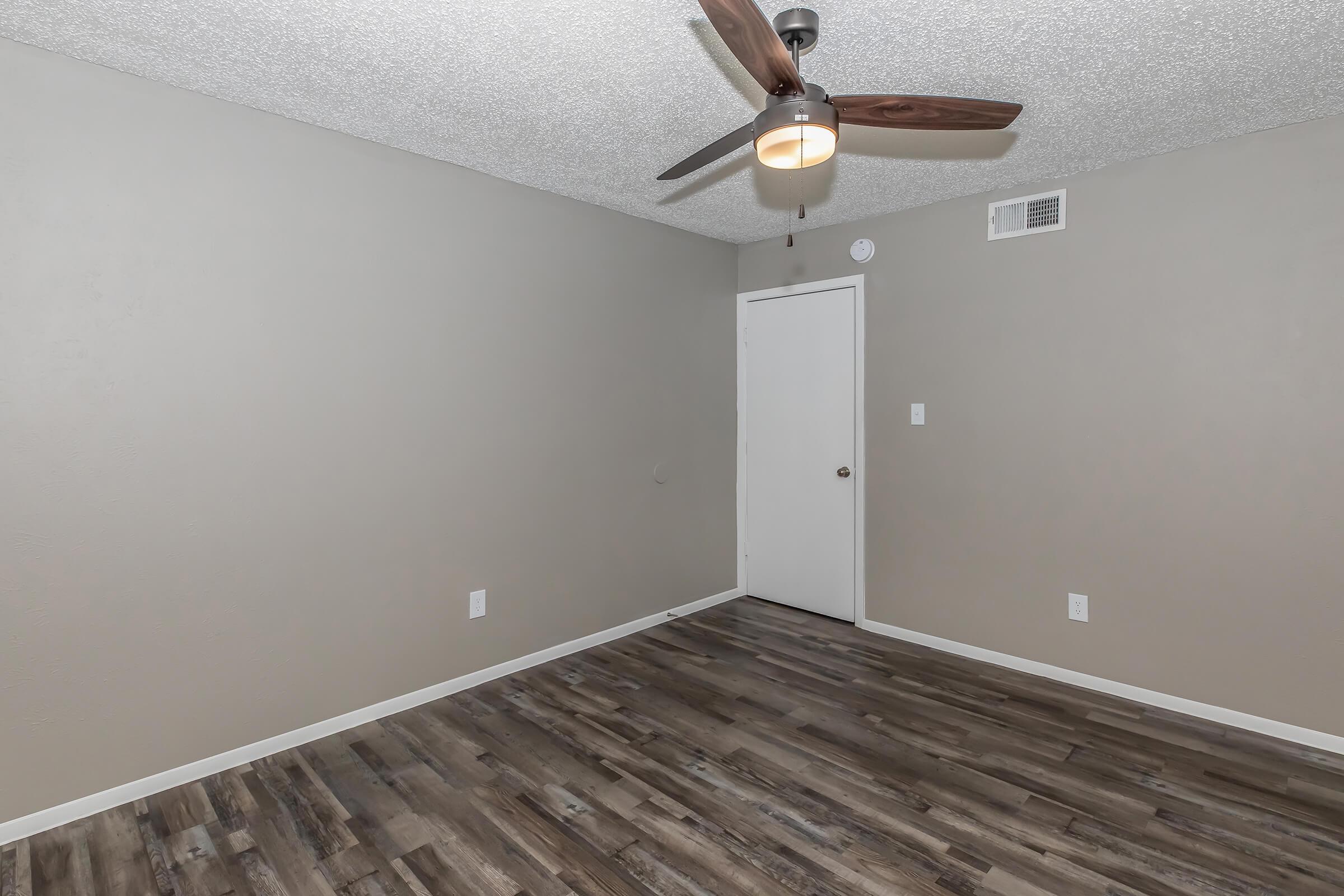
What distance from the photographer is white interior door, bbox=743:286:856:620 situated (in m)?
4.14

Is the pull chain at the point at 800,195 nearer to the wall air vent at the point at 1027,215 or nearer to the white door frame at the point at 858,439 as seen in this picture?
the white door frame at the point at 858,439

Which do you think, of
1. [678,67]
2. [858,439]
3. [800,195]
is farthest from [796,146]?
[858,439]

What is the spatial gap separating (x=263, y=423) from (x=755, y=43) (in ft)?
7.26

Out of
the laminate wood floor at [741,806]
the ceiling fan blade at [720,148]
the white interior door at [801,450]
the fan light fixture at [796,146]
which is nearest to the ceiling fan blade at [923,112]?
the fan light fixture at [796,146]

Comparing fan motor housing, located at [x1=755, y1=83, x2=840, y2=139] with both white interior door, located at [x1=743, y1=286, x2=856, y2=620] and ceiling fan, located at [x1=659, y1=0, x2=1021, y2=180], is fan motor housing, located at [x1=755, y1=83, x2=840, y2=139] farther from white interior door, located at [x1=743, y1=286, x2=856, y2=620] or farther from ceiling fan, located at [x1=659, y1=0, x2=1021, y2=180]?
white interior door, located at [x1=743, y1=286, x2=856, y2=620]

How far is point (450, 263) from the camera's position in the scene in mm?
3152

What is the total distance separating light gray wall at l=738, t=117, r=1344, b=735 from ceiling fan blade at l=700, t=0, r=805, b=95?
7.11 ft

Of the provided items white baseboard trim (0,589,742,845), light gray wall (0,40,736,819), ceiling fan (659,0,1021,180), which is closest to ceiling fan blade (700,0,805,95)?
ceiling fan (659,0,1021,180)

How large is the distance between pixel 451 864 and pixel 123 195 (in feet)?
7.96

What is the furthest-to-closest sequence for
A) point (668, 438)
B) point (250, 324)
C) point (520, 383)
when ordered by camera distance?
point (668, 438) → point (520, 383) → point (250, 324)

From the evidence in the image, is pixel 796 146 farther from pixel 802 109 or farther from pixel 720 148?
pixel 720 148

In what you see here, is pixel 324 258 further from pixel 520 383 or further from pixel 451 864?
pixel 451 864

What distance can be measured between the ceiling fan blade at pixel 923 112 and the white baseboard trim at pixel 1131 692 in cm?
258

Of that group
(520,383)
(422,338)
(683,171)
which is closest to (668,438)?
(520,383)
